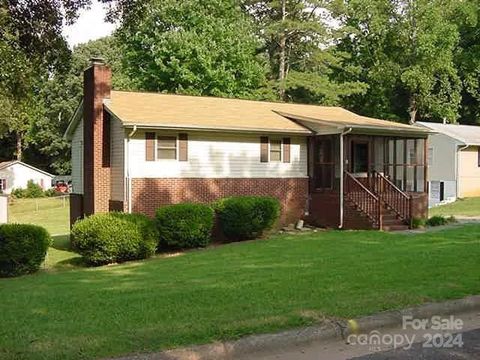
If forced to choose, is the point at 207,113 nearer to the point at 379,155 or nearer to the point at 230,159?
the point at 230,159

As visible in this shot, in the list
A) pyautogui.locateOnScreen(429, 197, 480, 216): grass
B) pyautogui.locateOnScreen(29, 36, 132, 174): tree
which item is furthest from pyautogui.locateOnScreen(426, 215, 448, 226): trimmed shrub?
pyautogui.locateOnScreen(29, 36, 132, 174): tree

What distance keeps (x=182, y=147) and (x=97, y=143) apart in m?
2.80

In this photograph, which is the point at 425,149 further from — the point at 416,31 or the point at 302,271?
the point at 416,31

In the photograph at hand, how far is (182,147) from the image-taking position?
18922mm

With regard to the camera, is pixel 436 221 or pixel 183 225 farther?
pixel 436 221

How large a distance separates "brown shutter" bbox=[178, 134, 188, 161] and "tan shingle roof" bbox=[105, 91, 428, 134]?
54cm

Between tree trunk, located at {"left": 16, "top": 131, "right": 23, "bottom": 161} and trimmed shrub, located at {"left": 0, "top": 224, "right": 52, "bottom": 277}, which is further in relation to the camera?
tree trunk, located at {"left": 16, "top": 131, "right": 23, "bottom": 161}

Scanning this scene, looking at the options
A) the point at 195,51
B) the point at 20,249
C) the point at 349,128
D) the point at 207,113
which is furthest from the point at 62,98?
the point at 20,249

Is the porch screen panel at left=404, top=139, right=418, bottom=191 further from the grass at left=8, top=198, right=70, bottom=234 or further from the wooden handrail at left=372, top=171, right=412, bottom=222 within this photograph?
the grass at left=8, top=198, right=70, bottom=234

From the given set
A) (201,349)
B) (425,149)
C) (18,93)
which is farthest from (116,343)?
(425,149)

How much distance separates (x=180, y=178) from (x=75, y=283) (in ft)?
27.3

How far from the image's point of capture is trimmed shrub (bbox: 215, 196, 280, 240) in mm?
18203

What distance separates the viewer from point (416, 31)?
4453 centimetres

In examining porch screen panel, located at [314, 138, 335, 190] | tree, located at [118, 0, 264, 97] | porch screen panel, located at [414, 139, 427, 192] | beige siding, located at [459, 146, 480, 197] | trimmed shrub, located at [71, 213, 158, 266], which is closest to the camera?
trimmed shrub, located at [71, 213, 158, 266]
